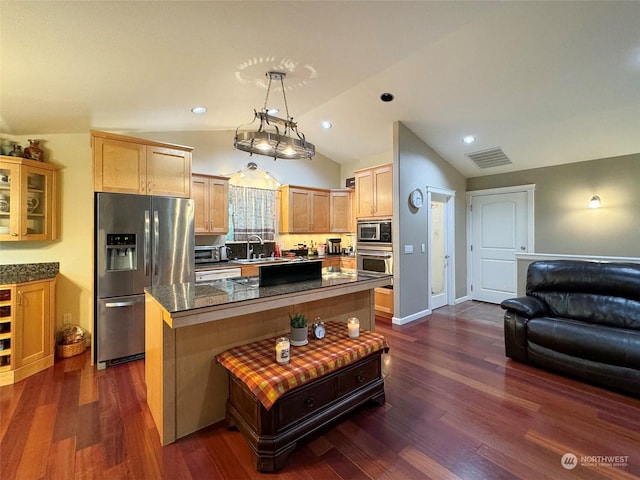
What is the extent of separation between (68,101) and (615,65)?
533 centimetres

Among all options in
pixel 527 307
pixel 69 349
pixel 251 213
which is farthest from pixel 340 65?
pixel 69 349

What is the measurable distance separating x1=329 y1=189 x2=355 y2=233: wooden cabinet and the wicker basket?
4.25 meters

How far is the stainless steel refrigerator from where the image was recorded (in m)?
3.03

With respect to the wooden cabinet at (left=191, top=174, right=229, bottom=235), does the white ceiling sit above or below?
above

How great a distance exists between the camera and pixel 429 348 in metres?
3.50

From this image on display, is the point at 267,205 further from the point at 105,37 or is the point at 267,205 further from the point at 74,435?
the point at 74,435

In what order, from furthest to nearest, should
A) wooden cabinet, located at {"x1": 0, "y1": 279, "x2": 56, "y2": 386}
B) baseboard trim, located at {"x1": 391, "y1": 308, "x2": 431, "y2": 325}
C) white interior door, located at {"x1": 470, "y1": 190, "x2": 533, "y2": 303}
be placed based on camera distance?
white interior door, located at {"x1": 470, "y1": 190, "x2": 533, "y2": 303} → baseboard trim, located at {"x1": 391, "y1": 308, "x2": 431, "y2": 325} → wooden cabinet, located at {"x1": 0, "y1": 279, "x2": 56, "y2": 386}

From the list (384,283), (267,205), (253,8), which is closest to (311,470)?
(384,283)

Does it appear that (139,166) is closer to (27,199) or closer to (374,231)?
(27,199)

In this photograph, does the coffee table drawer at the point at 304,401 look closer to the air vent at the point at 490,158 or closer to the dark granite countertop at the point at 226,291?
the dark granite countertop at the point at 226,291

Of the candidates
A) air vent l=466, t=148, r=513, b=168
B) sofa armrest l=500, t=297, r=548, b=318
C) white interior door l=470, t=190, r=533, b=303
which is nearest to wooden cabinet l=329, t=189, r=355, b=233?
air vent l=466, t=148, r=513, b=168

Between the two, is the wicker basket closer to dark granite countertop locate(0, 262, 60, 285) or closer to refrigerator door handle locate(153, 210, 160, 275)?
dark granite countertop locate(0, 262, 60, 285)

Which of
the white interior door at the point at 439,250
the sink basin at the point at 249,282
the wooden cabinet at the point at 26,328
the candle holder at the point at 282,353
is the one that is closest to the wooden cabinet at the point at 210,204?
the wooden cabinet at the point at 26,328

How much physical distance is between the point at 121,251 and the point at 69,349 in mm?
1289
